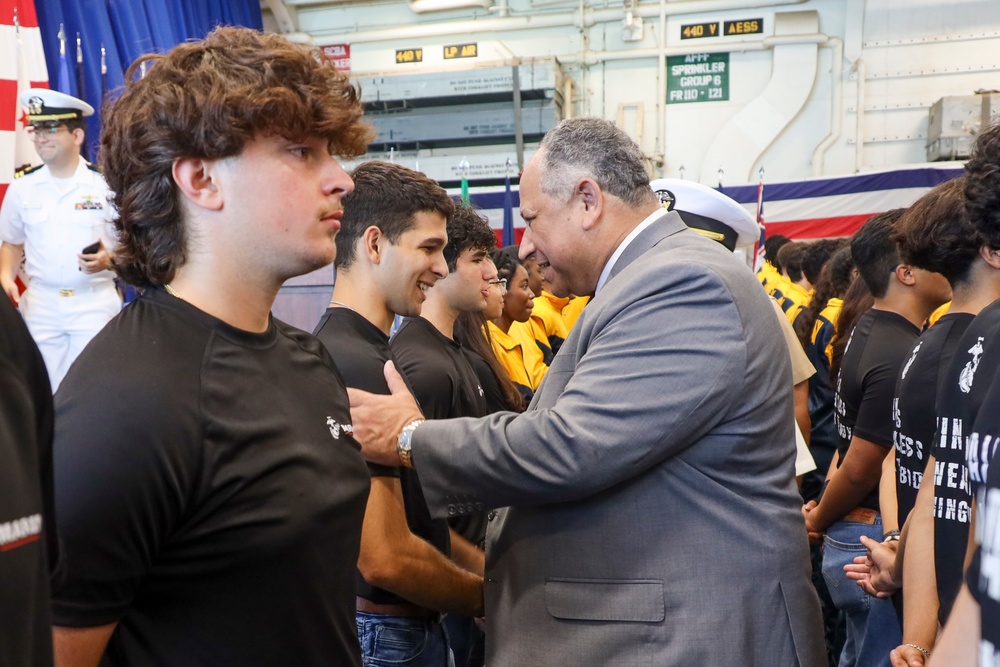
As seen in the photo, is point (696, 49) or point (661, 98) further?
point (661, 98)

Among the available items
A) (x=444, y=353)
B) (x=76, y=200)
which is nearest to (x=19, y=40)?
(x=76, y=200)

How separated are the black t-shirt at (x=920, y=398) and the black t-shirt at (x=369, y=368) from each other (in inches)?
43.1

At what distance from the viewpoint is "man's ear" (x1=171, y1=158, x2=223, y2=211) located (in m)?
Answer: 1.07

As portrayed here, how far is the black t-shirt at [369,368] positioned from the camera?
166 centimetres

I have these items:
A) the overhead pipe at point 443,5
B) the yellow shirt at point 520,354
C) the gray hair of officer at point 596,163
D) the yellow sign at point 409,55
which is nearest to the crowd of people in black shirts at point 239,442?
the gray hair of officer at point 596,163

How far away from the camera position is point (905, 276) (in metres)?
2.49

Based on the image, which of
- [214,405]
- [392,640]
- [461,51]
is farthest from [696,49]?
[214,405]

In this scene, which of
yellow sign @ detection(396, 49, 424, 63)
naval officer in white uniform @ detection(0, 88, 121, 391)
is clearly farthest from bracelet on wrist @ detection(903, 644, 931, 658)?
yellow sign @ detection(396, 49, 424, 63)

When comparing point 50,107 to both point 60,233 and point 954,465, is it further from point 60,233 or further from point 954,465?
point 954,465

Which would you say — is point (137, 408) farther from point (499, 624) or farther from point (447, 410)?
point (447, 410)

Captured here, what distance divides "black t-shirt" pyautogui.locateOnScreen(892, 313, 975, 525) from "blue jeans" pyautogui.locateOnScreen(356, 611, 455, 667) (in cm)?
118

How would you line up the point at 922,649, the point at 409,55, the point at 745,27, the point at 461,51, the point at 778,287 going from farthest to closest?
the point at 409,55 → the point at 461,51 → the point at 745,27 → the point at 778,287 → the point at 922,649

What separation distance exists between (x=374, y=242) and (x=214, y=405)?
97cm

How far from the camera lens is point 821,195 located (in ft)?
25.4
